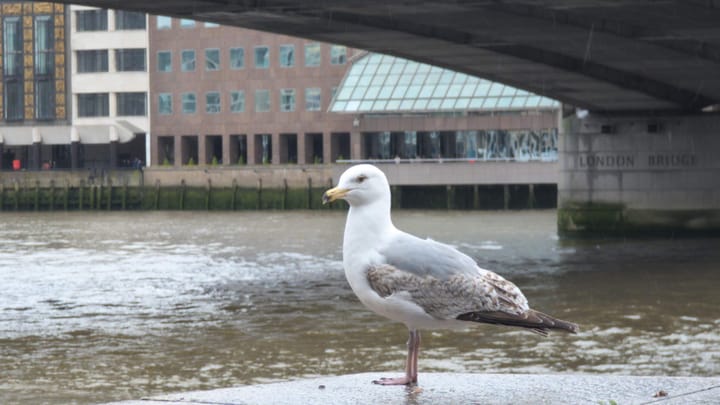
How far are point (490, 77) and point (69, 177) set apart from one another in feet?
168

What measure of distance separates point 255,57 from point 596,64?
179 feet

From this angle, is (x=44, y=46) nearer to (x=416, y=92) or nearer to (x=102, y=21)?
(x=102, y=21)

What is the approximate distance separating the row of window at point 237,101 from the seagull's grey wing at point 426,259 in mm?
75433

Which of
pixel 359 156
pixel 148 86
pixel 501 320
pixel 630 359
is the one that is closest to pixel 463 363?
pixel 630 359

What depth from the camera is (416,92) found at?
7700 centimetres

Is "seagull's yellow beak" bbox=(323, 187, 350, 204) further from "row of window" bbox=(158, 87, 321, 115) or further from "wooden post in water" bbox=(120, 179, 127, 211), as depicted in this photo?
"row of window" bbox=(158, 87, 321, 115)

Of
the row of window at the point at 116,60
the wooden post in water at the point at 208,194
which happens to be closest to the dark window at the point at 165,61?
the row of window at the point at 116,60

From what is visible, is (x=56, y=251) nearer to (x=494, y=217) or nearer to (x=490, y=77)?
(x=490, y=77)

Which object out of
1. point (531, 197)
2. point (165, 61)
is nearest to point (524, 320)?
point (531, 197)

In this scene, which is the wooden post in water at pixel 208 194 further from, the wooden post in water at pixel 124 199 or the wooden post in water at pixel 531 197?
the wooden post in water at pixel 531 197

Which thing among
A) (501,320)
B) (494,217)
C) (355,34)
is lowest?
(494,217)

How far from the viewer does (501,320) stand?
7121 mm

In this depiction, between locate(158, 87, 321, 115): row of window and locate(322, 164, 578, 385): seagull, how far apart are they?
248 ft

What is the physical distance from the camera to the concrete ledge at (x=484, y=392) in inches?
273
